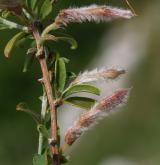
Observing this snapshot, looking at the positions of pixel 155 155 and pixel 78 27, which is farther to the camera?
pixel 78 27

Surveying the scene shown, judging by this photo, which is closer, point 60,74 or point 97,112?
point 97,112

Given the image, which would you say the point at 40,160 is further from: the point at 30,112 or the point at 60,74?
the point at 60,74

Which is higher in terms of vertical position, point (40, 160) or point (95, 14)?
point (95, 14)

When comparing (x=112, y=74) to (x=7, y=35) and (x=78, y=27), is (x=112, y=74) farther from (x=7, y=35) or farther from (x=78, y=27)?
(x=78, y=27)

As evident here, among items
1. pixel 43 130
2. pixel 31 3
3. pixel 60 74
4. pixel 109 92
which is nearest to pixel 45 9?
pixel 31 3

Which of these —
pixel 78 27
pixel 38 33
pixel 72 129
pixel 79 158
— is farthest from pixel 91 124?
pixel 78 27

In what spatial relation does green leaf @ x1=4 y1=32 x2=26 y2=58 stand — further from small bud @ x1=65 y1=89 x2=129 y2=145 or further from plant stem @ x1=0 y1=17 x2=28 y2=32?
small bud @ x1=65 y1=89 x2=129 y2=145

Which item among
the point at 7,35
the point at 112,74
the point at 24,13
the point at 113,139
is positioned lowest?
the point at 112,74
